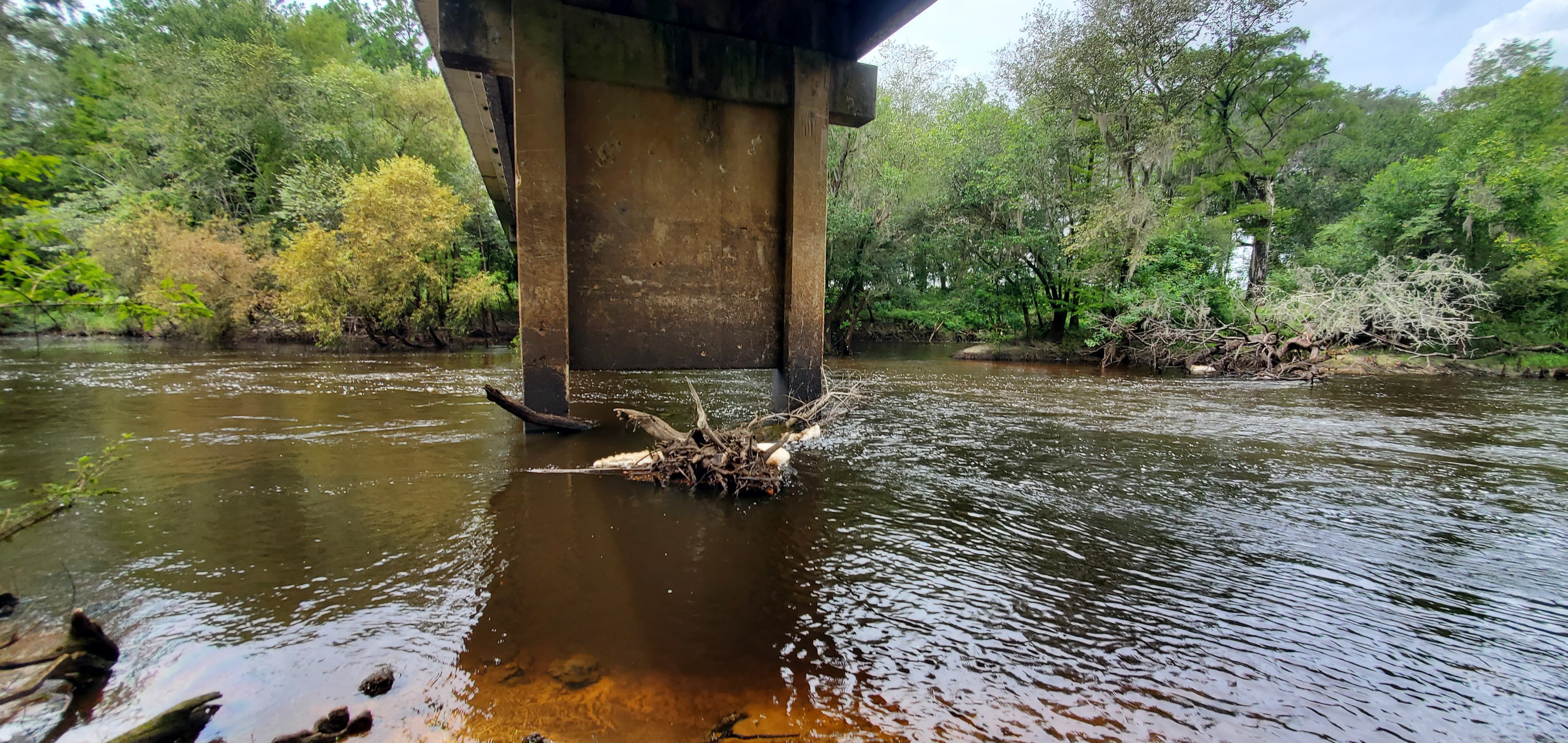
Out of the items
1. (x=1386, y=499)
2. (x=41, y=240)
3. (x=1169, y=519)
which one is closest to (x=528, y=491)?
(x=41, y=240)

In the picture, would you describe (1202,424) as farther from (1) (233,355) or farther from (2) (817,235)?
(1) (233,355)

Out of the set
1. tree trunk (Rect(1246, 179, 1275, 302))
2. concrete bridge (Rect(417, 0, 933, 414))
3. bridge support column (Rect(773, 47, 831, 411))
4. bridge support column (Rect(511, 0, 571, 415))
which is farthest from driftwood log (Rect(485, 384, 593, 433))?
tree trunk (Rect(1246, 179, 1275, 302))

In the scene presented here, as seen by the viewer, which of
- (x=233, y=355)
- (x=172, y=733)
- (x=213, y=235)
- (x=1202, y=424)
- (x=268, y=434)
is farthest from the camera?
(x=213, y=235)

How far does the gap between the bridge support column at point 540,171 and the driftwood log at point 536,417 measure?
24cm

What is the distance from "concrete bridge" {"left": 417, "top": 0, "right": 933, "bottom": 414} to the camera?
21.7 ft

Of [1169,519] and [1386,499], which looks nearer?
[1169,519]

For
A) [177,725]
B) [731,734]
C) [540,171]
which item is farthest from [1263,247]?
[177,725]

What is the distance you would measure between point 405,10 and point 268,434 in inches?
2362

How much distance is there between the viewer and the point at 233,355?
63.9ft

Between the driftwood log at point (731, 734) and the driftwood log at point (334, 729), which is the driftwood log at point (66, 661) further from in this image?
the driftwood log at point (731, 734)

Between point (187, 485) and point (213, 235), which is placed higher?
point (213, 235)

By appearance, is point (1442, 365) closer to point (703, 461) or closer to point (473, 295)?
point (703, 461)

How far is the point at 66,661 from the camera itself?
246 cm

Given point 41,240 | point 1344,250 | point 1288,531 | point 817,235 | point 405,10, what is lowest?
point 1288,531
